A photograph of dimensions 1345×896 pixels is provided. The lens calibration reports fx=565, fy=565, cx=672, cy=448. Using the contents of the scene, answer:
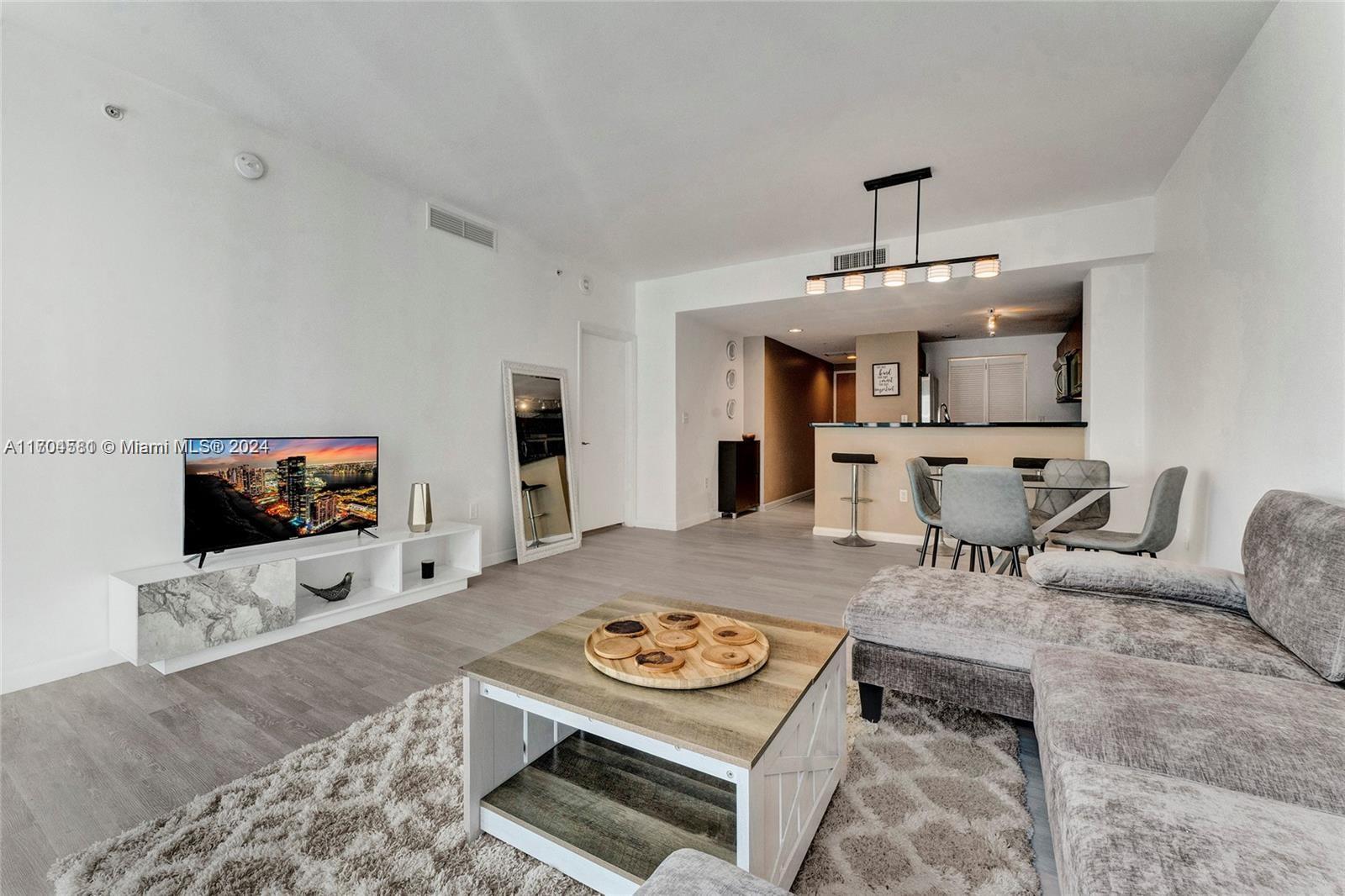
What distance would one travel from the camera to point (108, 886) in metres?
1.32

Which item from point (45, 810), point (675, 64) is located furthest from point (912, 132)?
point (45, 810)

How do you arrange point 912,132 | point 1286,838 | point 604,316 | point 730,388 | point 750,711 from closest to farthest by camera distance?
point 1286,838 < point 750,711 < point 912,132 < point 604,316 < point 730,388

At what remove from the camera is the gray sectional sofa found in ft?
2.80

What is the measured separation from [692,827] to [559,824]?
33 centimetres

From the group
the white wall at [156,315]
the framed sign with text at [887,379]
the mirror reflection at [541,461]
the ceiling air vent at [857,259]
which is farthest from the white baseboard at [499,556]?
the framed sign with text at [887,379]

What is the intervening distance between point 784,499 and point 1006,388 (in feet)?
12.1

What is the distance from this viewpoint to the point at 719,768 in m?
1.10

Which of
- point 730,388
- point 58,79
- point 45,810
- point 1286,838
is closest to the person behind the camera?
point 1286,838

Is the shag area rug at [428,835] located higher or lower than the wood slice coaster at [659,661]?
lower

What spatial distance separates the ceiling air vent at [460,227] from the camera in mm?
4094

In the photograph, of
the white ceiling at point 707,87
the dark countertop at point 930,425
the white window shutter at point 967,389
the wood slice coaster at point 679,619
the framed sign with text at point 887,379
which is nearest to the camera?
the wood slice coaster at point 679,619

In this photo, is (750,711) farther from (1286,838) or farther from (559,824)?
(1286,838)

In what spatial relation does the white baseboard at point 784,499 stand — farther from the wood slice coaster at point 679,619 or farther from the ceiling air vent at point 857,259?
the wood slice coaster at point 679,619

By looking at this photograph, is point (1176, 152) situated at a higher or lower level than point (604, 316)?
higher
